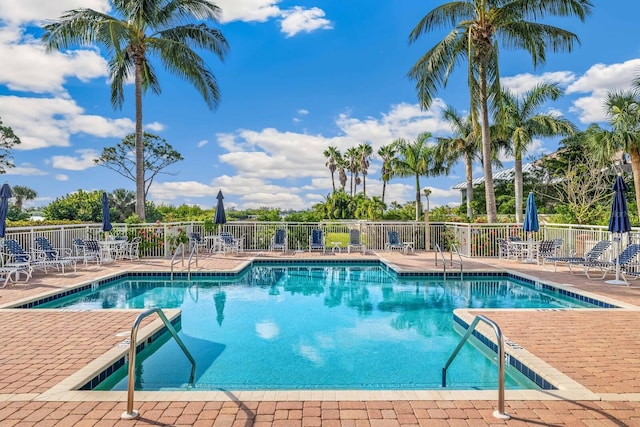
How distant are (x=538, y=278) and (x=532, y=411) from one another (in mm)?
6838

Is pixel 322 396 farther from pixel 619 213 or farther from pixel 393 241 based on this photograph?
pixel 393 241

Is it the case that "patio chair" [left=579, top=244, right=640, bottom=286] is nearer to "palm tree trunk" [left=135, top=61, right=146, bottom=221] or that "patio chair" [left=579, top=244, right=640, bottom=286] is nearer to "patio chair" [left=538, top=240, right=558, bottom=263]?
"patio chair" [left=538, top=240, right=558, bottom=263]

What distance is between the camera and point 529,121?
817 inches

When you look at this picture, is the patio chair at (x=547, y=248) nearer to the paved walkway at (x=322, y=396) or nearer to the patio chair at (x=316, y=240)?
the paved walkway at (x=322, y=396)

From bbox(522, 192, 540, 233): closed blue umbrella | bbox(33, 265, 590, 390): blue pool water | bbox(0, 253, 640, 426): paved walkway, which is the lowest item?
bbox(33, 265, 590, 390): blue pool water

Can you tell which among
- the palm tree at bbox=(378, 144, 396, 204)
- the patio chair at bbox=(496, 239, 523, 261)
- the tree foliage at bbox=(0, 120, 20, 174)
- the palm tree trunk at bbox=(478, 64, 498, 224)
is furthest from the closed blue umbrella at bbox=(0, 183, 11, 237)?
the palm tree at bbox=(378, 144, 396, 204)

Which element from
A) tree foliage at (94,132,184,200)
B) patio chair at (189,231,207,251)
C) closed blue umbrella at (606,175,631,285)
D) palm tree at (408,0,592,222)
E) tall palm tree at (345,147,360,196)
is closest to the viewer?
closed blue umbrella at (606,175,631,285)

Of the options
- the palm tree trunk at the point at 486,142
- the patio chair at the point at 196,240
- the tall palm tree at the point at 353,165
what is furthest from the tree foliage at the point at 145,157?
the palm tree trunk at the point at 486,142

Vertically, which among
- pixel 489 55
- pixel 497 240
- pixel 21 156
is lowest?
pixel 497 240

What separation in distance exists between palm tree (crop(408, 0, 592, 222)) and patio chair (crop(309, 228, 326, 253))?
230 inches

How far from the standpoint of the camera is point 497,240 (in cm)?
1345

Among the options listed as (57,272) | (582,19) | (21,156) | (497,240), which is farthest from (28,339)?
(21,156)

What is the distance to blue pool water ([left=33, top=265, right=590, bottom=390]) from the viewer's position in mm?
4312

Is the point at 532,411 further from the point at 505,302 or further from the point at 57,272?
the point at 57,272
